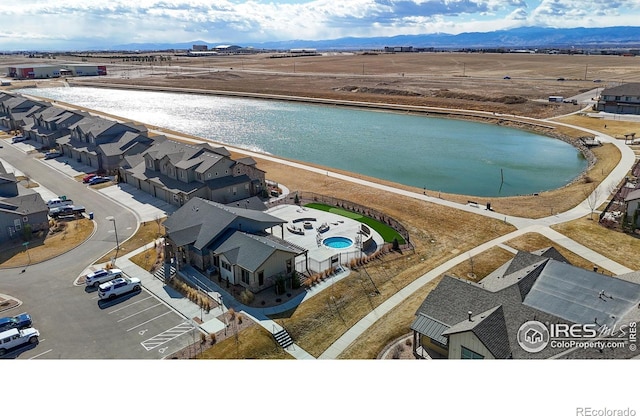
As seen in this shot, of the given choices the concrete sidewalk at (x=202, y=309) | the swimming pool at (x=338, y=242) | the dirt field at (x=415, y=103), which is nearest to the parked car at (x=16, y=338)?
the concrete sidewalk at (x=202, y=309)

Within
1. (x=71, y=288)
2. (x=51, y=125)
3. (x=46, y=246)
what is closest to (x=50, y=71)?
(x=51, y=125)

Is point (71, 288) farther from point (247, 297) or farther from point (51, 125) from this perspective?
point (51, 125)

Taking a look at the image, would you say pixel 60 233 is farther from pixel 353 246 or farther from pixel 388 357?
pixel 388 357

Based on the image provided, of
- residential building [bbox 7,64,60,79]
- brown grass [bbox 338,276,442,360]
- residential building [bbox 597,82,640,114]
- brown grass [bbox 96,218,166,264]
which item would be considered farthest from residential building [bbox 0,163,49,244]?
residential building [bbox 7,64,60,79]

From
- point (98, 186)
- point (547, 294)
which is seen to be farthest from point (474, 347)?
point (98, 186)

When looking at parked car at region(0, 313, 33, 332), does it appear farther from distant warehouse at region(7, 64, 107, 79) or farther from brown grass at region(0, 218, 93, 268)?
distant warehouse at region(7, 64, 107, 79)
